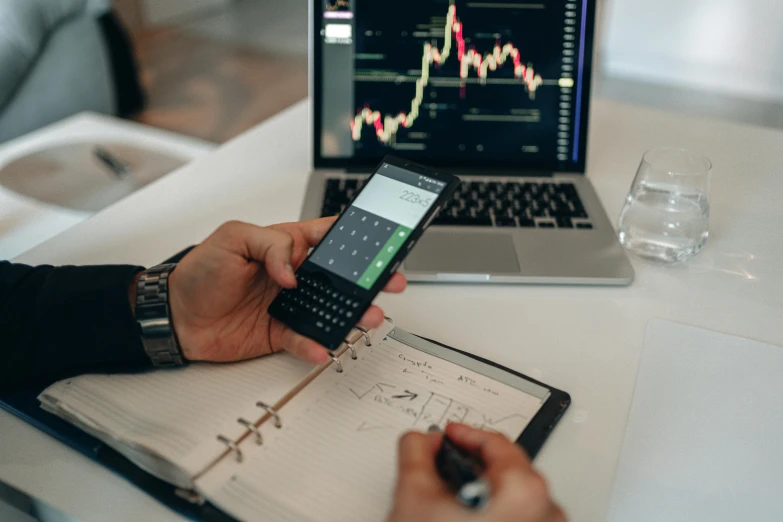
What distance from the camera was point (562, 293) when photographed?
74 cm

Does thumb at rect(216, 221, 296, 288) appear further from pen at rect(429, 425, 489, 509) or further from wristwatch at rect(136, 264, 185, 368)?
pen at rect(429, 425, 489, 509)

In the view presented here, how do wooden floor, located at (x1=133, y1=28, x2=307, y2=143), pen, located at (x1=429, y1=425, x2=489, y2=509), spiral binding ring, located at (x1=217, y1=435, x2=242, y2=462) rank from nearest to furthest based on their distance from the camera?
pen, located at (x1=429, y1=425, x2=489, y2=509) < spiral binding ring, located at (x1=217, y1=435, x2=242, y2=462) < wooden floor, located at (x1=133, y1=28, x2=307, y2=143)

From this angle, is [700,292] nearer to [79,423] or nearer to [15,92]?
[79,423]

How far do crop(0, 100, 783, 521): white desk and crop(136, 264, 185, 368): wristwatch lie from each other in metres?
0.10

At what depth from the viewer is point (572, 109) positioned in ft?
3.08

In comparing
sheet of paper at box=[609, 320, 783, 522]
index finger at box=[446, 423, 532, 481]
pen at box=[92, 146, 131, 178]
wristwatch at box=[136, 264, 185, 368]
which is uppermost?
pen at box=[92, 146, 131, 178]

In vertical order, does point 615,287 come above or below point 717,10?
below

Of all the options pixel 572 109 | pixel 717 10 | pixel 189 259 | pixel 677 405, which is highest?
pixel 717 10

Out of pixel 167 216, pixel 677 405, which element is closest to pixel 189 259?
pixel 167 216

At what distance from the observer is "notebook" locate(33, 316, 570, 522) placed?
0.48m

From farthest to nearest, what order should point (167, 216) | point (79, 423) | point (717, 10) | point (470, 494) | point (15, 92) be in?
point (717, 10) < point (15, 92) < point (167, 216) < point (79, 423) < point (470, 494)

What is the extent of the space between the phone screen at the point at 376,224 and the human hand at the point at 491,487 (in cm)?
18

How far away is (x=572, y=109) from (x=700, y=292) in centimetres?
33

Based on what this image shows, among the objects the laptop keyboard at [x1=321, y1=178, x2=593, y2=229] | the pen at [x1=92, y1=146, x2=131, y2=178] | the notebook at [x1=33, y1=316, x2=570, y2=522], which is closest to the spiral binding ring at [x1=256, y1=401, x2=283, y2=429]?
the notebook at [x1=33, y1=316, x2=570, y2=522]
